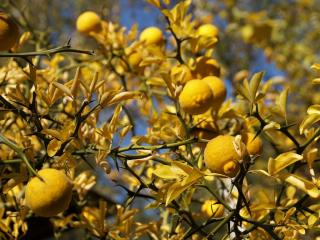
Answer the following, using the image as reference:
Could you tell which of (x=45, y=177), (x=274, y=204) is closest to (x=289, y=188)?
(x=274, y=204)

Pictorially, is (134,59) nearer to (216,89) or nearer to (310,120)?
(216,89)

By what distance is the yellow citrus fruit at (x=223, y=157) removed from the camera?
0.86 meters

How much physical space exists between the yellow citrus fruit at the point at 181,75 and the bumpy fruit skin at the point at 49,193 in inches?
19.1

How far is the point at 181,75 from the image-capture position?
1197 mm

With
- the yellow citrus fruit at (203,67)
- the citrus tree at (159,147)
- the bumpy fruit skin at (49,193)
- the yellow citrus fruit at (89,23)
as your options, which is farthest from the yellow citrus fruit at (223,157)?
the yellow citrus fruit at (89,23)

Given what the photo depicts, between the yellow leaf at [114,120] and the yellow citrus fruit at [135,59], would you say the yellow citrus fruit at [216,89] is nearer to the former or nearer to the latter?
the yellow leaf at [114,120]

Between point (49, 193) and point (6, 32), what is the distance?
0.36 meters

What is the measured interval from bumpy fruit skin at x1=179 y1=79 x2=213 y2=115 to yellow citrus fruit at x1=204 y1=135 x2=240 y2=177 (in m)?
0.21

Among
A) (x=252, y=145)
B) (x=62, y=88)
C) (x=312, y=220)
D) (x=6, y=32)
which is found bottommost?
(x=312, y=220)

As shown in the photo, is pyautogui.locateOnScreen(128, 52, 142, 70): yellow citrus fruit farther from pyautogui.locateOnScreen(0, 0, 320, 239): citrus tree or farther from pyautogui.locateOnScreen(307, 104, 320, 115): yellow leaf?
pyautogui.locateOnScreen(307, 104, 320, 115): yellow leaf

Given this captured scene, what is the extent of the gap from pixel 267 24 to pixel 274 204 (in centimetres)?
299

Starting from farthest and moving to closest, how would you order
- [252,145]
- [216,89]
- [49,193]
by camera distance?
[216,89] → [252,145] → [49,193]

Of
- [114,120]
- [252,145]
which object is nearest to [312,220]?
[252,145]

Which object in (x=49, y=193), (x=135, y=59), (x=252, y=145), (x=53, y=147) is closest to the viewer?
(x=49, y=193)
